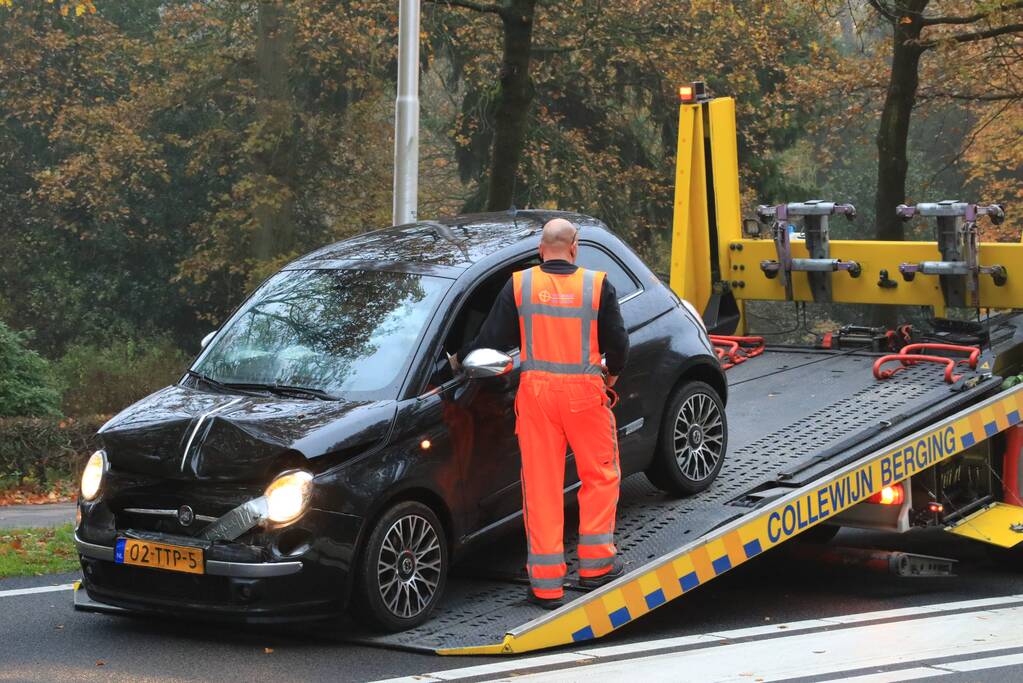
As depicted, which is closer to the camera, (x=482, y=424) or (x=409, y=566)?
(x=409, y=566)

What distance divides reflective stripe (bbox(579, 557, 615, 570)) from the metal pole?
6.57 metres

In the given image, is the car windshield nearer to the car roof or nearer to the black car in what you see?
the black car

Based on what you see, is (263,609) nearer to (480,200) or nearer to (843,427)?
(843,427)

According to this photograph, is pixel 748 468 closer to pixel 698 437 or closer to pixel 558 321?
pixel 698 437

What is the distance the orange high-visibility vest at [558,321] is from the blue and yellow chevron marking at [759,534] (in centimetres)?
101

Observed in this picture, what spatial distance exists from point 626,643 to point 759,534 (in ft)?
3.07

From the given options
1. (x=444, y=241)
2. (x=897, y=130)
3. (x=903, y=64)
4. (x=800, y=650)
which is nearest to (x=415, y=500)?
(x=444, y=241)

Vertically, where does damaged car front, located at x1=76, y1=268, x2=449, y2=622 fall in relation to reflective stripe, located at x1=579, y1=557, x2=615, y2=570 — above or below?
above

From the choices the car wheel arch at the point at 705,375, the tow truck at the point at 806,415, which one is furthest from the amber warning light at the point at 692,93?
the car wheel arch at the point at 705,375

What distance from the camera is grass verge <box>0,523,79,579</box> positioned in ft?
28.8

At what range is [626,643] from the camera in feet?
22.4

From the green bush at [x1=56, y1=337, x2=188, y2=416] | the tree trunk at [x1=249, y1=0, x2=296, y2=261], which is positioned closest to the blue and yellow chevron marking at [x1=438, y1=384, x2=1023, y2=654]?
the green bush at [x1=56, y1=337, x2=188, y2=416]

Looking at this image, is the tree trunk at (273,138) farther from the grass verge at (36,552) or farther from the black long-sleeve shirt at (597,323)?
the black long-sleeve shirt at (597,323)

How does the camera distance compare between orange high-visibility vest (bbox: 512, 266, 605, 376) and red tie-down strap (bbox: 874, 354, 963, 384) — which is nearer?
orange high-visibility vest (bbox: 512, 266, 605, 376)
